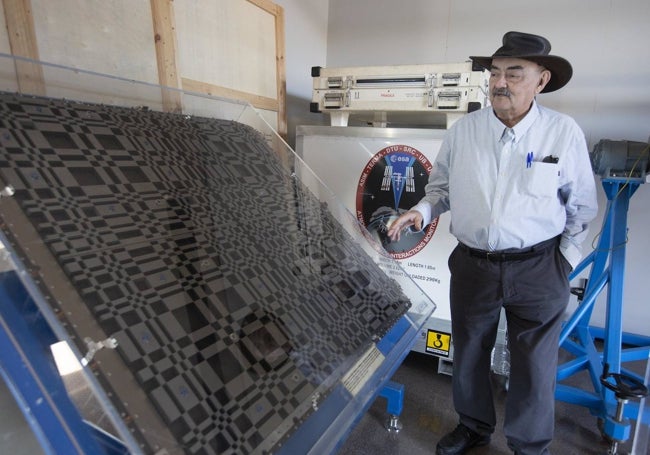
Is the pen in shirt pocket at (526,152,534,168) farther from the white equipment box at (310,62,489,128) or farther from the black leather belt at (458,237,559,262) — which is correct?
the white equipment box at (310,62,489,128)

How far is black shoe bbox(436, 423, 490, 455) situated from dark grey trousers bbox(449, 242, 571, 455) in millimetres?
194

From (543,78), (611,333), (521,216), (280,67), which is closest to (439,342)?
(611,333)

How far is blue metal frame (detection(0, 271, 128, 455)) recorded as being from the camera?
0.53 meters

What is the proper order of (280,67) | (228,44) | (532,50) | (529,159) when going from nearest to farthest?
(532,50), (529,159), (228,44), (280,67)

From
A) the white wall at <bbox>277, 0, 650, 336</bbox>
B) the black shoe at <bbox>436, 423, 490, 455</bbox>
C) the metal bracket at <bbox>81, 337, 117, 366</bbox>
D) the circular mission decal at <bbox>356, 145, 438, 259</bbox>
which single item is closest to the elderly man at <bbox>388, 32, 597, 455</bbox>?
the black shoe at <bbox>436, 423, 490, 455</bbox>

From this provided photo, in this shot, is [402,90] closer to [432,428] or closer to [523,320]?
[523,320]

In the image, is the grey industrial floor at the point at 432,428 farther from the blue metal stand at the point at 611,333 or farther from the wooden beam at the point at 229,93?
the wooden beam at the point at 229,93

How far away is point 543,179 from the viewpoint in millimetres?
1428

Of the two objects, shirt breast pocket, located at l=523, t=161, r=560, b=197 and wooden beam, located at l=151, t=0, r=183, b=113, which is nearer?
shirt breast pocket, located at l=523, t=161, r=560, b=197

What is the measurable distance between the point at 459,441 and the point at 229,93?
2155mm

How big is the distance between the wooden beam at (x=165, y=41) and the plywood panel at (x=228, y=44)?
65mm

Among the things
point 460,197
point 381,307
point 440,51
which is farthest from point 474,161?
point 440,51

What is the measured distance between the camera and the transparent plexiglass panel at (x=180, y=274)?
1.92 ft

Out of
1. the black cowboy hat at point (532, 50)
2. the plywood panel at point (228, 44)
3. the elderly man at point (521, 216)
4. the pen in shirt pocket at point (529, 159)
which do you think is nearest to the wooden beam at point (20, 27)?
the plywood panel at point (228, 44)
